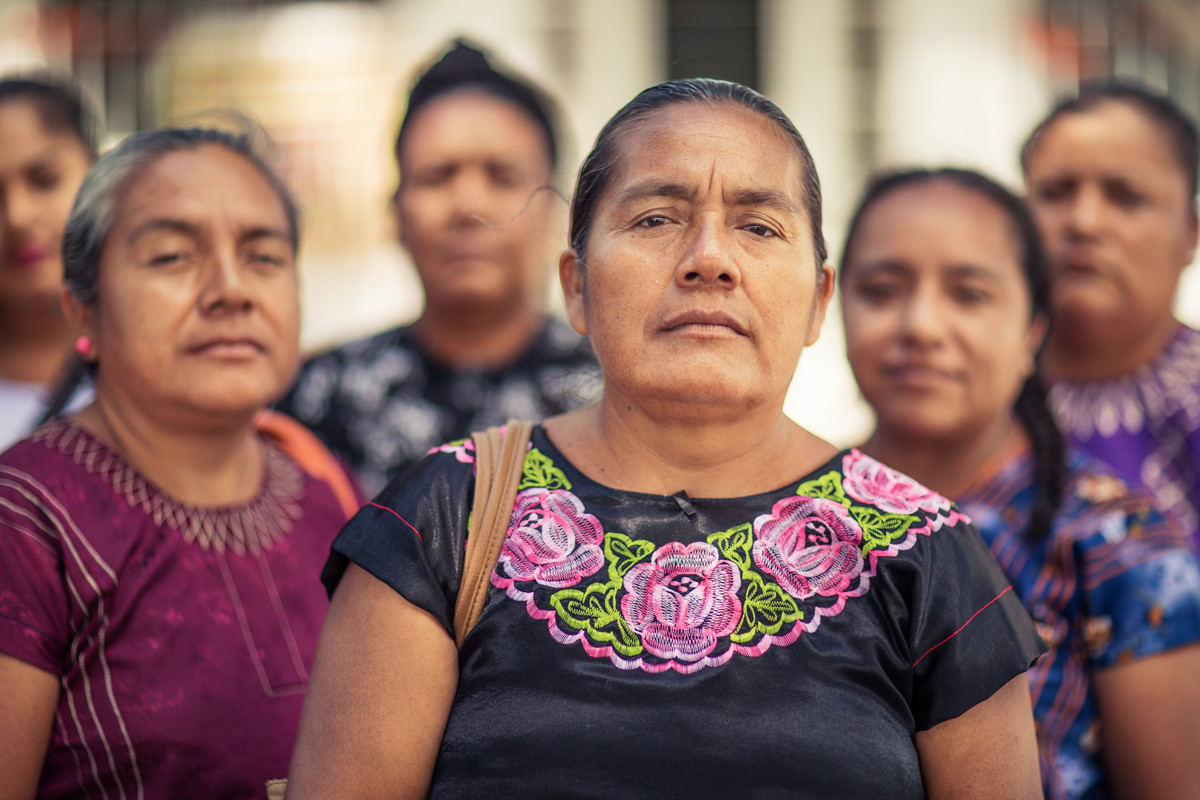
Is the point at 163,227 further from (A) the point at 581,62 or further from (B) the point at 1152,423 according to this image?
(A) the point at 581,62

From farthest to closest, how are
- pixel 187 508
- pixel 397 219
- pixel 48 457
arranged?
1. pixel 397 219
2. pixel 187 508
3. pixel 48 457

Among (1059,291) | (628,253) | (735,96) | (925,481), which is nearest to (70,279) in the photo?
(628,253)

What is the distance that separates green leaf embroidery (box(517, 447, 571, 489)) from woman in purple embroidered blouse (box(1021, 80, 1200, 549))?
1.91 m

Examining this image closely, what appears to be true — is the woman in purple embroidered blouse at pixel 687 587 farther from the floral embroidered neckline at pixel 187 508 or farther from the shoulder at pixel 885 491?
the floral embroidered neckline at pixel 187 508

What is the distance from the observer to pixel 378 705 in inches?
71.8

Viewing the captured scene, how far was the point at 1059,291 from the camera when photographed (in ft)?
11.1

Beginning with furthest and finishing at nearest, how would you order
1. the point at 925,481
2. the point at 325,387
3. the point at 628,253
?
1. the point at 325,387
2. the point at 925,481
3. the point at 628,253

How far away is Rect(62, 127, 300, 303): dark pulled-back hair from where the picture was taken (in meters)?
2.54

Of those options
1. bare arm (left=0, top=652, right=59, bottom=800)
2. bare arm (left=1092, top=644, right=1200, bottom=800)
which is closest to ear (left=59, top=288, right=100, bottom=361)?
bare arm (left=0, top=652, right=59, bottom=800)

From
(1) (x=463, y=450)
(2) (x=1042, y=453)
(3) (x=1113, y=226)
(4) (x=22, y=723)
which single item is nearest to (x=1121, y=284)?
(3) (x=1113, y=226)

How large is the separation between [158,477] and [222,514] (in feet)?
0.52

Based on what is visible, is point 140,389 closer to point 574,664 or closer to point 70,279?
point 70,279

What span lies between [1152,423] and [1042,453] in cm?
72

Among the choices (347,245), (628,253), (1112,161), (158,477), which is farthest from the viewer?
(347,245)
